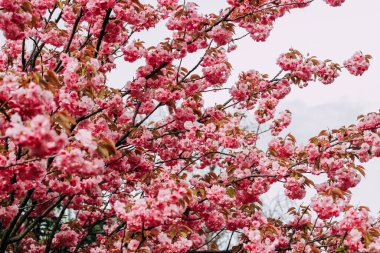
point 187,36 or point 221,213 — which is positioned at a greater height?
point 187,36

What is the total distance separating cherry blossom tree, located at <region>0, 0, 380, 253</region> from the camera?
12.3ft

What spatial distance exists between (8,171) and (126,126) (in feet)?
8.55

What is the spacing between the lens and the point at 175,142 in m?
6.58

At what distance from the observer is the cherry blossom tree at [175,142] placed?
12.3 feet

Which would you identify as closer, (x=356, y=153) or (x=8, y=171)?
(x=8, y=171)

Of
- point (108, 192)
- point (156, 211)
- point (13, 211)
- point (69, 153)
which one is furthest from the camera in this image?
point (108, 192)

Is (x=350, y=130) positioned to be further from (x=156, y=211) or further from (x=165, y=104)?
(x=156, y=211)

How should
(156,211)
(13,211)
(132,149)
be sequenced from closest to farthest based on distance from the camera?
(156,211) < (13,211) < (132,149)

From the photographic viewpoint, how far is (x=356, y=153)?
18.3 ft

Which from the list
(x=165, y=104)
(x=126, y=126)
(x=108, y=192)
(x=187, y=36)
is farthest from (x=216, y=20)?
(x=108, y=192)

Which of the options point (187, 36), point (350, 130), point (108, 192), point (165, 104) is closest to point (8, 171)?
point (165, 104)

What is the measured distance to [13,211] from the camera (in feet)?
15.7

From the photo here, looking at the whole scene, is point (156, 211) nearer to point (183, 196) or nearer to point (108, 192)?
point (183, 196)

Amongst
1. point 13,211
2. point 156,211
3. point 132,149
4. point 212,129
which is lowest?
point 156,211
